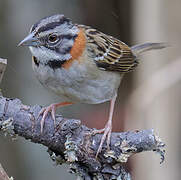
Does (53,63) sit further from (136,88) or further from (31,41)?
(136,88)

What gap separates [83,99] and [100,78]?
0.23 meters

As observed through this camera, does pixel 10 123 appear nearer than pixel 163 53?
Yes

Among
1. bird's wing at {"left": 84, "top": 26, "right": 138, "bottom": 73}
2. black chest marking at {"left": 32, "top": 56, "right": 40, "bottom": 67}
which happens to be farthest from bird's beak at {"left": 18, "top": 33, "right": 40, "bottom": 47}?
bird's wing at {"left": 84, "top": 26, "right": 138, "bottom": 73}

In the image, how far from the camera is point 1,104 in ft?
8.05

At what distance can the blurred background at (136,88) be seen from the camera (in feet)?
17.5

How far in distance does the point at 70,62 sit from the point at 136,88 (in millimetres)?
2400

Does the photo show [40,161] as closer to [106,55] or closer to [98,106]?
[98,106]

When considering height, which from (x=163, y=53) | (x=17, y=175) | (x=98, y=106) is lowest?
(x=17, y=175)

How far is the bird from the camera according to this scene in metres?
3.15

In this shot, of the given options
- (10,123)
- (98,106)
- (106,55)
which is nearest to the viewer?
(10,123)

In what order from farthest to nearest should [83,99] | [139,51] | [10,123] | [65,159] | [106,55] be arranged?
1. [139,51]
2. [106,55]
3. [83,99]
4. [65,159]
5. [10,123]

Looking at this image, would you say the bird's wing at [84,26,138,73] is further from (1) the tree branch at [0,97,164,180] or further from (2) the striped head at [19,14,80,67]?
(1) the tree branch at [0,97,164,180]

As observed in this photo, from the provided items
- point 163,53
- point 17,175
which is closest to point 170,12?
point 163,53

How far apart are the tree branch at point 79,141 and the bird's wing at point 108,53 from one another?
1159mm
